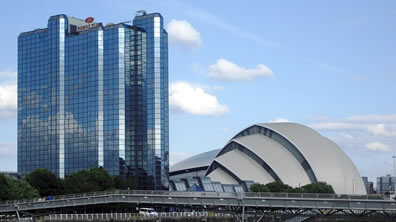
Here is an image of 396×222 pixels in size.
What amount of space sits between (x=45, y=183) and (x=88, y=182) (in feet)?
29.6

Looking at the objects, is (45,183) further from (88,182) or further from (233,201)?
(233,201)

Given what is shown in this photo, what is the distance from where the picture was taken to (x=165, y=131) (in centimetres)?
19988

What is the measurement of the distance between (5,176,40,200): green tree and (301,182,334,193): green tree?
66.5 m

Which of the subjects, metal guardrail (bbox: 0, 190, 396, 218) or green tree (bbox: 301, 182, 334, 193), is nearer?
metal guardrail (bbox: 0, 190, 396, 218)

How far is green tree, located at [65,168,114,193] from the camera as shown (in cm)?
15302

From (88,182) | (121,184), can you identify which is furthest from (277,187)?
(88,182)

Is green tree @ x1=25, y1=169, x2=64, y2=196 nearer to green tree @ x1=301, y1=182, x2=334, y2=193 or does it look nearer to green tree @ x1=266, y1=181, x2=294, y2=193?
green tree @ x1=266, y1=181, x2=294, y2=193

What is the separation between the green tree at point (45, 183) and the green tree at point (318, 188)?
58.7 metres

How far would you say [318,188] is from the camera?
181 meters

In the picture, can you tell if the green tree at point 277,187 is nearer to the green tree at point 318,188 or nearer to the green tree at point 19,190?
the green tree at point 318,188

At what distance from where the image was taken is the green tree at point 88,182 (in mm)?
153025

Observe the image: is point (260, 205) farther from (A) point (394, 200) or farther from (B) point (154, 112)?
(B) point (154, 112)

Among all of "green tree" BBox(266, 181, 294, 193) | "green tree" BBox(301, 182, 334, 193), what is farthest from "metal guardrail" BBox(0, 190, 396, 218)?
"green tree" BBox(301, 182, 334, 193)

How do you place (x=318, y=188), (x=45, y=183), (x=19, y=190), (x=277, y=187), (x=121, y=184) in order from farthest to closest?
1. (x=318, y=188)
2. (x=277, y=187)
3. (x=121, y=184)
4. (x=45, y=183)
5. (x=19, y=190)
